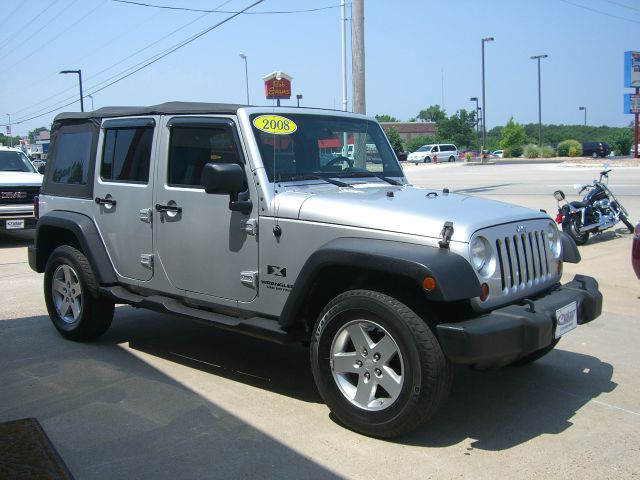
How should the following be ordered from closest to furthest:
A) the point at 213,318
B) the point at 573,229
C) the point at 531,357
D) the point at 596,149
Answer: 1. the point at 213,318
2. the point at 531,357
3. the point at 573,229
4. the point at 596,149

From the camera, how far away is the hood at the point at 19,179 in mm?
12778

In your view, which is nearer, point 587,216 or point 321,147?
point 321,147

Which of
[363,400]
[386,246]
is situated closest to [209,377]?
[363,400]

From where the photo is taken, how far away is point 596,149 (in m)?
52.8

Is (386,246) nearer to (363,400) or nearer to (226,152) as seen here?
(363,400)

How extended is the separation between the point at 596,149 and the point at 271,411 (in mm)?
53940

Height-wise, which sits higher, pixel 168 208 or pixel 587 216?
pixel 168 208

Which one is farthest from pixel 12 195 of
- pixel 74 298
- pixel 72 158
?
pixel 74 298

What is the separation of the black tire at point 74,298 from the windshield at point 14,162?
911 cm

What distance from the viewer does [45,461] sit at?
357 cm

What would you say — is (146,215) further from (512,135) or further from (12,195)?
(512,135)

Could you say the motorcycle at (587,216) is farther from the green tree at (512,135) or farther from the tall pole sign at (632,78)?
the green tree at (512,135)

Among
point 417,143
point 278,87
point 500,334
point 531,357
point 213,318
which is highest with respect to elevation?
point 417,143

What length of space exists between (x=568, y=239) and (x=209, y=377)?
9.20 feet
